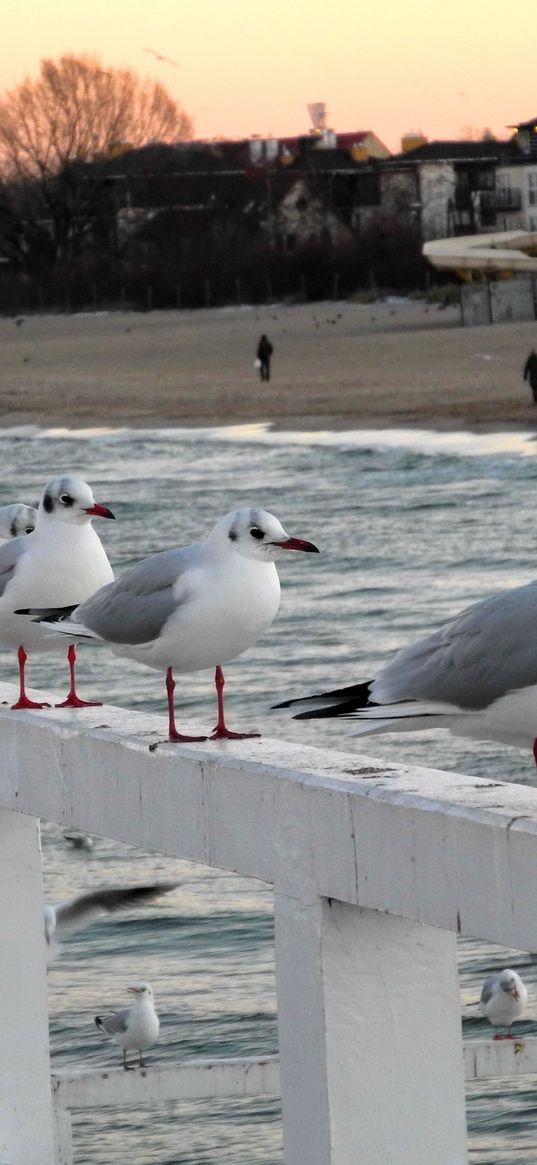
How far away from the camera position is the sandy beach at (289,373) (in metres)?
36.2

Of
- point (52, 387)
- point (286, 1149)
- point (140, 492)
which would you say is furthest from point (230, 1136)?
point (52, 387)

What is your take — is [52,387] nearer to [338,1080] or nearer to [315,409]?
[315,409]

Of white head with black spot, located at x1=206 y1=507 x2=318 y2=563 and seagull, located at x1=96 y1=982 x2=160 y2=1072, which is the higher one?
white head with black spot, located at x1=206 y1=507 x2=318 y2=563

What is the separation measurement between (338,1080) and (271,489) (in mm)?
24441

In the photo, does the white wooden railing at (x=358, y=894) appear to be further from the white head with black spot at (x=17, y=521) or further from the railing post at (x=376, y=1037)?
the white head with black spot at (x=17, y=521)

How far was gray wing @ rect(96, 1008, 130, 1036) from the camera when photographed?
6.33 m

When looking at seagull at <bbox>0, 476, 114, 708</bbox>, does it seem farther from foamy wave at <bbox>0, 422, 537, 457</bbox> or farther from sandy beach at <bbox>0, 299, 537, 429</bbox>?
sandy beach at <bbox>0, 299, 537, 429</bbox>


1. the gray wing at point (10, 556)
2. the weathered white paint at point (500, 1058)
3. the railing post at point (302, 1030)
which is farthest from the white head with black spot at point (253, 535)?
the weathered white paint at point (500, 1058)

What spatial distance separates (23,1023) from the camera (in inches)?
121

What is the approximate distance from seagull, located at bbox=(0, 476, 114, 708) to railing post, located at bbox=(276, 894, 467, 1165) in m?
1.53

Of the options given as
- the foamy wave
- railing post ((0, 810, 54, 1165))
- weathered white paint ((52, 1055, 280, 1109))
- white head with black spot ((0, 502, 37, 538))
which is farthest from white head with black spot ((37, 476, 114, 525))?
the foamy wave

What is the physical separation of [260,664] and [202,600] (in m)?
10.5

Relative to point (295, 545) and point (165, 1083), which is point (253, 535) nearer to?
point (295, 545)

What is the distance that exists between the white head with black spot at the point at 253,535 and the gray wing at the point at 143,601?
0.13m
